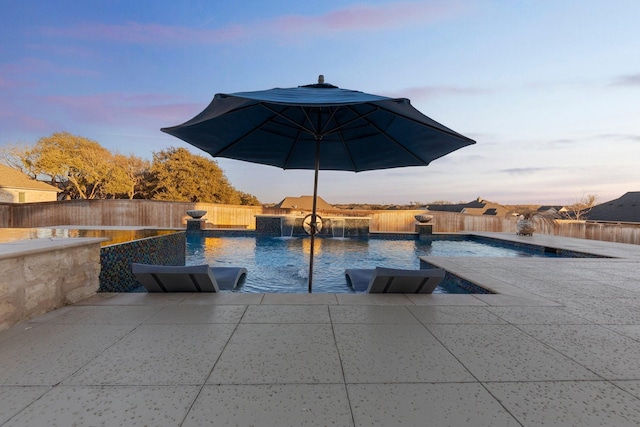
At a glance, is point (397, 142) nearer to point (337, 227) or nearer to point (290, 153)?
point (290, 153)

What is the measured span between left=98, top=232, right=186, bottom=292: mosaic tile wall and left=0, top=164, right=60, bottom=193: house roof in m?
24.3

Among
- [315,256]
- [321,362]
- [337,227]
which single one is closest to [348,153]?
[321,362]

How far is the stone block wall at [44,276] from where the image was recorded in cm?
240

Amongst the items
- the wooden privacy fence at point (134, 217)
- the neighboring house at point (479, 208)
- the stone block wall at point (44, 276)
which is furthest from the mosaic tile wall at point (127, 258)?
the neighboring house at point (479, 208)

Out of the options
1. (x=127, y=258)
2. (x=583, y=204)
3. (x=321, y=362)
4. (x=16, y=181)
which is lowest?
(x=321, y=362)

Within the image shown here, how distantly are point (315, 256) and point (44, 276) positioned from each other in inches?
254

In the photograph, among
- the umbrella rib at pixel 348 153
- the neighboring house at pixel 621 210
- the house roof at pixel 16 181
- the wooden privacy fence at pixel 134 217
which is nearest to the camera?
the umbrella rib at pixel 348 153

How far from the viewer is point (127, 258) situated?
4785 mm

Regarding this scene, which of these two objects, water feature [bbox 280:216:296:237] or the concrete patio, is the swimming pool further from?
water feature [bbox 280:216:296:237]

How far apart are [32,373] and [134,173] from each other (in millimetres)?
30526

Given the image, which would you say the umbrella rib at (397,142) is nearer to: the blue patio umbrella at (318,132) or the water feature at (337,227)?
the blue patio umbrella at (318,132)

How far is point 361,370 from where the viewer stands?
1867 mm

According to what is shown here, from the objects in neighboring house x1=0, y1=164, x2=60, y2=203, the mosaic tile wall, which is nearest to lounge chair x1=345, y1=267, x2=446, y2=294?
the mosaic tile wall

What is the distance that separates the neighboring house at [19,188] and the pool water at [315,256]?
770 inches
